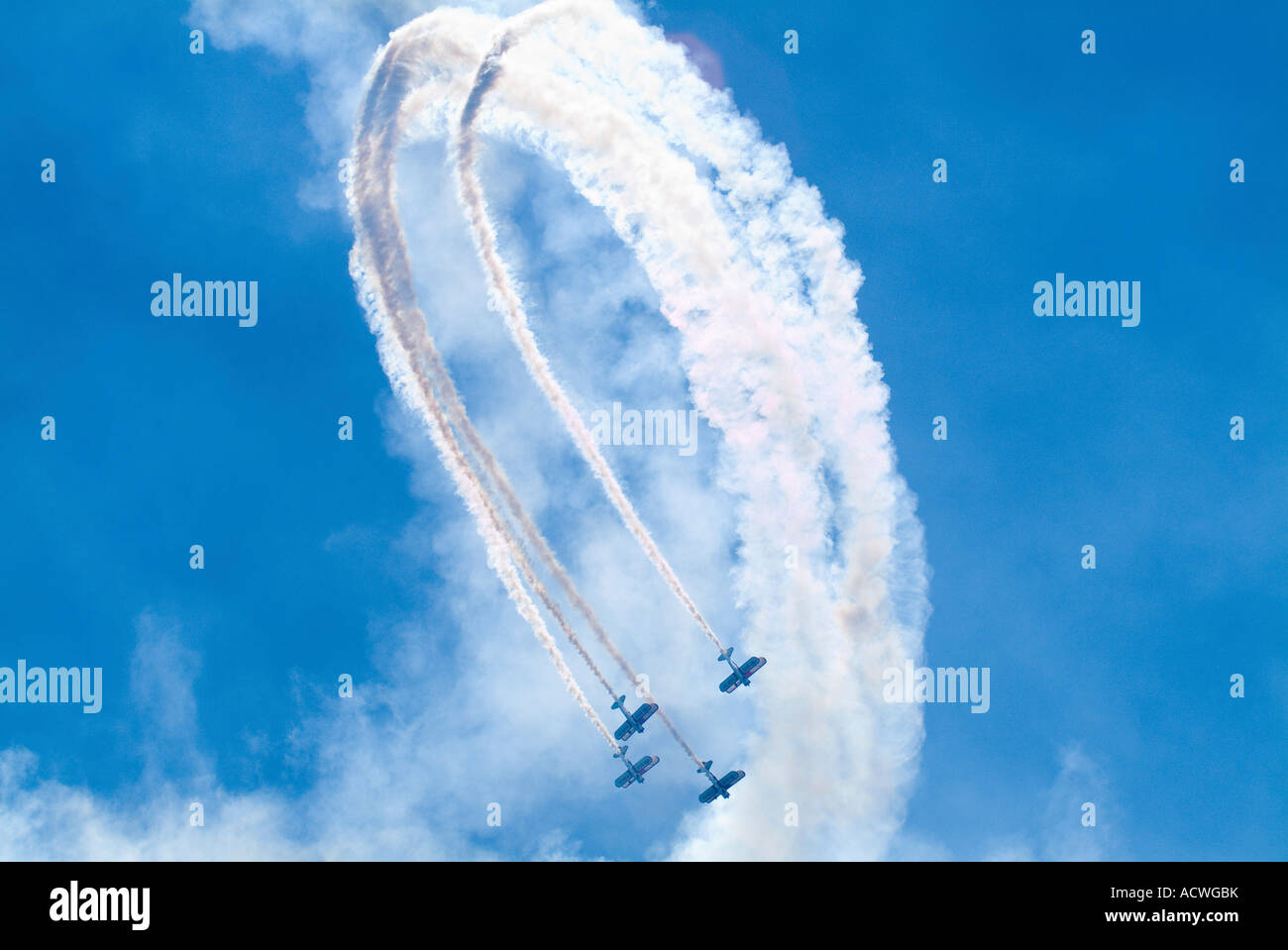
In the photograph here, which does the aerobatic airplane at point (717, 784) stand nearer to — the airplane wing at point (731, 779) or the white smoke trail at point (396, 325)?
the airplane wing at point (731, 779)

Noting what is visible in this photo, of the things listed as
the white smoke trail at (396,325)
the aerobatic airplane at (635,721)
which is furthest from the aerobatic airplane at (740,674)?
the white smoke trail at (396,325)

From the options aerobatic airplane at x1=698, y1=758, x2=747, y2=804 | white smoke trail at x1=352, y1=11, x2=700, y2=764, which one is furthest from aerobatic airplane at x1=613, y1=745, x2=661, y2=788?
white smoke trail at x1=352, y1=11, x2=700, y2=764

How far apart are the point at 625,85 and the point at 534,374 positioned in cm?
1155

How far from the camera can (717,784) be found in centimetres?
4697

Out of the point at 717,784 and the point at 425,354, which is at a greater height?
the point at 425,354

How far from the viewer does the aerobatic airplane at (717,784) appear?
46.9 m

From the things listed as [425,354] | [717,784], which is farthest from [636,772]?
[425,354]

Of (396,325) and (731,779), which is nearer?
(396,325)

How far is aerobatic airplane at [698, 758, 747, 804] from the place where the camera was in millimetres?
46888

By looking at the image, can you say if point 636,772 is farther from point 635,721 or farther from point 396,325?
point 396,325

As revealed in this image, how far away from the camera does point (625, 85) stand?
39125 mm

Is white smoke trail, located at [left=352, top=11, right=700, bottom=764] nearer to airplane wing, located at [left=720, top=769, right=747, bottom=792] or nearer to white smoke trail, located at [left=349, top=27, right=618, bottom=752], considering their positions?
white smoke trail, located at [left=349, top=27, right=618, bottom=752]
